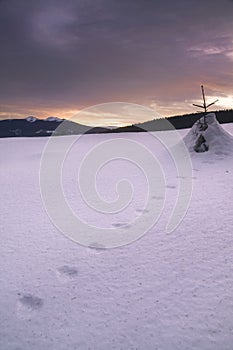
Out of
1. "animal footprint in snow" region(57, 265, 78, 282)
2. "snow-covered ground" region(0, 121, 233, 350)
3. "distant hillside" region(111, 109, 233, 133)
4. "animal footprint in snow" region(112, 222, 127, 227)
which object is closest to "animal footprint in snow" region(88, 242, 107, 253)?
"snow-covered ground" region(0, 121, 233, 350)

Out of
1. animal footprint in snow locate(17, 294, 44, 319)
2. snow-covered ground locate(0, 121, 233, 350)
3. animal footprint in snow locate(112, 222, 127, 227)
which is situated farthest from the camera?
animal footprint in snow locate(112, 222, 127, 227)

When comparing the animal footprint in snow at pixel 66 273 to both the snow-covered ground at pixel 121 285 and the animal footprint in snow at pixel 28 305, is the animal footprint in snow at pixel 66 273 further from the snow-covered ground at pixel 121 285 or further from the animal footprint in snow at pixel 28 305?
the animal footprint in snow at pixel 28 305

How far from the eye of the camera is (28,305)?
3.61m

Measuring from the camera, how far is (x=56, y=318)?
3363 mm

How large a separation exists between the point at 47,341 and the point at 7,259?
2.02 metres

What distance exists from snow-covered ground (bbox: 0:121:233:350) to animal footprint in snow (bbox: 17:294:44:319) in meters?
0.01

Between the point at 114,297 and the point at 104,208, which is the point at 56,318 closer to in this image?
the point at 114,297

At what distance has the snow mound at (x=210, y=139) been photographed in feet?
40.2

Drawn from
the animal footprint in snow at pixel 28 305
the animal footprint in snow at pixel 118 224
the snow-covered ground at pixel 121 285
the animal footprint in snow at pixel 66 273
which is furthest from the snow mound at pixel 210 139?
the animal footprint in snow at pixel 28 305

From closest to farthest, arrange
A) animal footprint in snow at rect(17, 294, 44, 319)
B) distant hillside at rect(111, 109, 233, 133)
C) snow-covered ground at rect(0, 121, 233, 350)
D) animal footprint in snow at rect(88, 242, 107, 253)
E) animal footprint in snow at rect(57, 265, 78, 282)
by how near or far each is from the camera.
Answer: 1. snow-covered ground at rect(0, 121, 233, 350)
2. animal footprint in snow at rect(17, 294, 44, 319)
3. animal footprint in snow at rect(57, 265, 78, 282)
4. animal footprint in snow at rect(88, 242, 107, 253)
5. distant hillside at rect(111, 109, 233, 133)

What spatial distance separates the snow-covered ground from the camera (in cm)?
306

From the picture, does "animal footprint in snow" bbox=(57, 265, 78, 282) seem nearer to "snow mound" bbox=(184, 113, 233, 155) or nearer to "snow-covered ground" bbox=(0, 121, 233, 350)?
"snow-covered ground" bbox=(0, 121, 233, 350)

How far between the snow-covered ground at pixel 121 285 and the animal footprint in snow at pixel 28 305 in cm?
1

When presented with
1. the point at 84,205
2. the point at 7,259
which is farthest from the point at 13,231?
the point at 84,205
